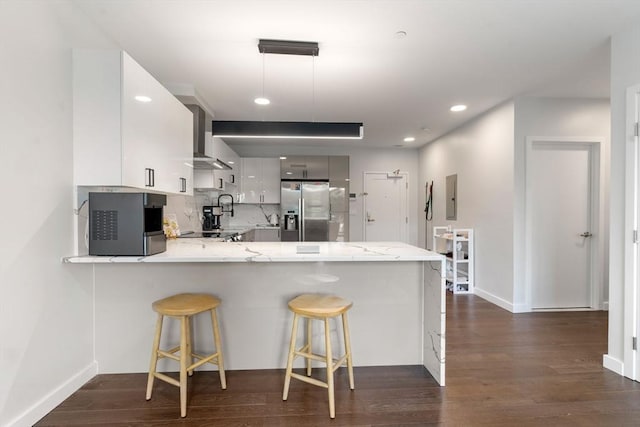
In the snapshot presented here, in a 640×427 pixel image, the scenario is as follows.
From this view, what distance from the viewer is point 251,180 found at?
233 inches

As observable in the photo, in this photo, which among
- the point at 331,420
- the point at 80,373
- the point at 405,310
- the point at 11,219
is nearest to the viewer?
the point at 11,219

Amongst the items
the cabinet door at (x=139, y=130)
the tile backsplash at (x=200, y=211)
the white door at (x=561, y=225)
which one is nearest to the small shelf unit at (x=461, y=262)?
the white door at (x=561, y=225)

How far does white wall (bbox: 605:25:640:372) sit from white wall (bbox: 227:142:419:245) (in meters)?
4.36

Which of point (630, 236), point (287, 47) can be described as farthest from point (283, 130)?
point (630, 236)

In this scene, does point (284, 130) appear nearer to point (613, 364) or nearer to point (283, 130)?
point (283, 130)

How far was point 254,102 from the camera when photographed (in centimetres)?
385

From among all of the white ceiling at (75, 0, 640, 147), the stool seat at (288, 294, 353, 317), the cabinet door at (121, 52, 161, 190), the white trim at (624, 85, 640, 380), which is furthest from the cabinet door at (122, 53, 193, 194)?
the white trim at (624, 85, 640, 380)

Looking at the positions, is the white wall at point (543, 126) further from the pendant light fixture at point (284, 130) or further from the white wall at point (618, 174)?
the pendant light fixture at point (284, 130)

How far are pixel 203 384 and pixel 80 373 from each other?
31.3 inches

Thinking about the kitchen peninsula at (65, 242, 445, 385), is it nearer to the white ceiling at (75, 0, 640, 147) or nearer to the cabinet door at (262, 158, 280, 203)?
the white ceiling at (75, 0, 640, 147)

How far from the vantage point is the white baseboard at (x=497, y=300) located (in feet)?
12.3

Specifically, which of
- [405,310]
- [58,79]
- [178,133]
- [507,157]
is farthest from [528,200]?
[58,79]

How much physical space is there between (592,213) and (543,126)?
1214 mm

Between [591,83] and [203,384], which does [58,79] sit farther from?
[591,83]
